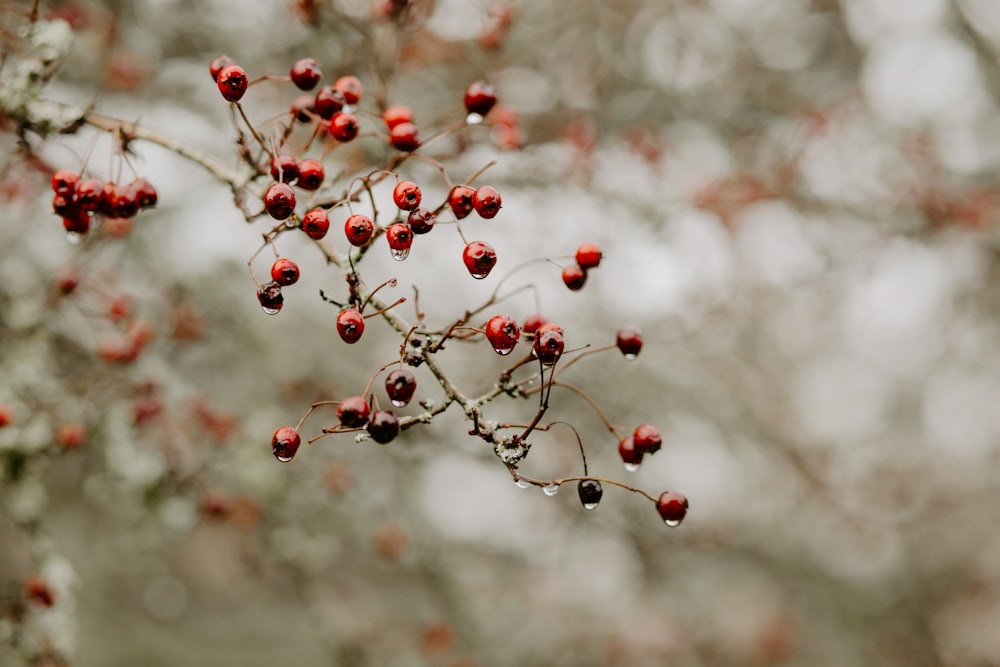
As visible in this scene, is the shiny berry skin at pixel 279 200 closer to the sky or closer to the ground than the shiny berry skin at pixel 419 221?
closer to the sky

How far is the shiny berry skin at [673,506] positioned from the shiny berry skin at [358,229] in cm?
82

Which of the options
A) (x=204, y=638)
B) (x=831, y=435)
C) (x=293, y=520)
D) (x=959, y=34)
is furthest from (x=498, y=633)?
(x=204, y=638)

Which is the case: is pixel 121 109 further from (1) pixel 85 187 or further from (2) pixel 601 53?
(2) pixel 601 53

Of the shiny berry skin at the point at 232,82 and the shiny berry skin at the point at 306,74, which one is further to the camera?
the shiny berry skin at the point at 306,74

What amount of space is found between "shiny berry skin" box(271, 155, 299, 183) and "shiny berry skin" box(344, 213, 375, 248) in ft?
0.54

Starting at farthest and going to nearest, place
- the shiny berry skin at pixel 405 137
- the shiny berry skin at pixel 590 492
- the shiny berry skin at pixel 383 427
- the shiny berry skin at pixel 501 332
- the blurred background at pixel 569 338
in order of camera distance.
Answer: the blurred background at pixel 569 338
the shiny berry skin at pixel 405 137
the shiny berry skin at pixel 590 492
the shiny berry skin at pixel 501 332
the shiny berry skin at pixel 383 427

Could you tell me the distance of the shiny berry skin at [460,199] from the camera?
61.5 inches

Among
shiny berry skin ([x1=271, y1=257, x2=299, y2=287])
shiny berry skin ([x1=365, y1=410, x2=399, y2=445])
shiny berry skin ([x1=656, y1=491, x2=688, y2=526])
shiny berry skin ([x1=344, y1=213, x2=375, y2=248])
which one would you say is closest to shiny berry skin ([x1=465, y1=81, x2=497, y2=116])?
shiny berry skin ([x1=344, y1=213, x2=375, y2=248])

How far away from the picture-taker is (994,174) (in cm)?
502

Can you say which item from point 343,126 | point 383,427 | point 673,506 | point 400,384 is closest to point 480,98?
point 343,126

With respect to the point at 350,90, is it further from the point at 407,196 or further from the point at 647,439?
the point at 647,439

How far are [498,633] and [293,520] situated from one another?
2.18 metres

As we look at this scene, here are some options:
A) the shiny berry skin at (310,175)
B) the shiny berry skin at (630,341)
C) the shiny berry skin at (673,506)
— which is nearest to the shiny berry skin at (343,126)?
the shiny berry skin at (310,175)

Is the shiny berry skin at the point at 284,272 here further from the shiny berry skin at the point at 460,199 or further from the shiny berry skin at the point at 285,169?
the shiny berry skin at the point at 460,199
